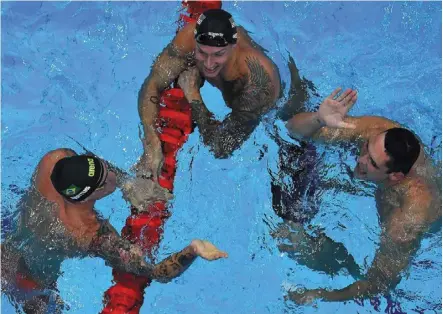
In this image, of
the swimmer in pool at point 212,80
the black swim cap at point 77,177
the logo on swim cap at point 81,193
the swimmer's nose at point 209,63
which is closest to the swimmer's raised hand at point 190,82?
the swimmer in pool at point 212,80

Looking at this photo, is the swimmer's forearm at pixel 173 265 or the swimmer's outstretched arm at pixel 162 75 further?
the swimmer's outstretched arm at pixel 162 75

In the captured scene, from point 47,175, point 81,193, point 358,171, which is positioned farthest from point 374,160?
point 47,175

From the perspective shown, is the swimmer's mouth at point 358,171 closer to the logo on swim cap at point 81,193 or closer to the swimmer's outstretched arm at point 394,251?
the swimmer's outstretched arm at point 394,251

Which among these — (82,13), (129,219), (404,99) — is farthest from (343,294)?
(82,13)

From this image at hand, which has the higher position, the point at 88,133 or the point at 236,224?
the point at 88,133

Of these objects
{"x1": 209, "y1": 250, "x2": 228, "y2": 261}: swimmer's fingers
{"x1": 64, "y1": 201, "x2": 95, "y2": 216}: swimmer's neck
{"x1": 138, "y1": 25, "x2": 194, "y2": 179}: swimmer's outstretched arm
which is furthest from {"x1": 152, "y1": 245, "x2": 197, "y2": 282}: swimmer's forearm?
{"x1": 138, "y1": 25, "x2": 194, "y2": 179}: swimmer's outstretched arm

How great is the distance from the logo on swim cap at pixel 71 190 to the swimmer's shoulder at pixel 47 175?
1.17 feet

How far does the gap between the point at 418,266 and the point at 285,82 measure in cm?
172

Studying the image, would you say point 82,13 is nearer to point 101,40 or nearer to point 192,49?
point 101,40

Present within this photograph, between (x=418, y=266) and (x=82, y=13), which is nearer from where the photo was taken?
(x=418, y=266)

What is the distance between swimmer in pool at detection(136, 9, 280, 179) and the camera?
13.3 ft

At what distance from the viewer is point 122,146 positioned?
5258 mm

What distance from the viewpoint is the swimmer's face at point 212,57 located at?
12.9 ft

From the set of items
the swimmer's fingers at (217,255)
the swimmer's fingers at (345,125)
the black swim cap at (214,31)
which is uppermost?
the black swim cap at (214,31)
